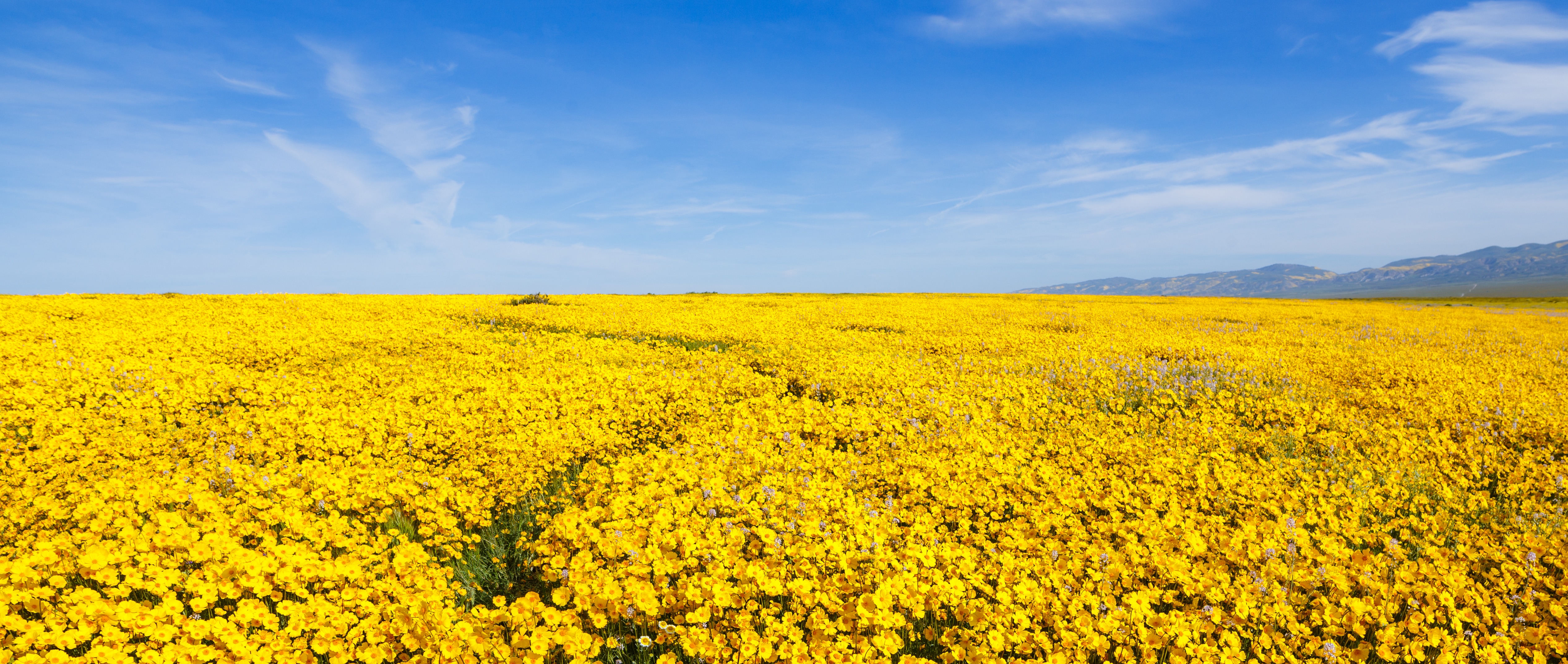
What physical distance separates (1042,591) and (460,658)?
457cm

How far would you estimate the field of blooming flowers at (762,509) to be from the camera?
16.1 ft

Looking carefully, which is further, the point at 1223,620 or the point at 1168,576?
the point at 1168,576

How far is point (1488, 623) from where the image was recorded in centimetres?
546

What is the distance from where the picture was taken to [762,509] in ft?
22.9

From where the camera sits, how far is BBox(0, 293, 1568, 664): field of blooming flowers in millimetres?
4918

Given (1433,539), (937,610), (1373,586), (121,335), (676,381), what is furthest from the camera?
(121,335)

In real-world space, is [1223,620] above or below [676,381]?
below

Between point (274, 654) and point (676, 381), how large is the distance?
930 cm

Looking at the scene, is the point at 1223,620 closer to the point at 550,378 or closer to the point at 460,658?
the point at 460,658

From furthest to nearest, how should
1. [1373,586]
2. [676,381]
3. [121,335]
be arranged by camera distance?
[121,335] → [676,381] → [1373,586]

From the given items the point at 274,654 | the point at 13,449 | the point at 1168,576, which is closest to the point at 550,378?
the point at 13,449

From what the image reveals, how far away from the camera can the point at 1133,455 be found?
9422mm

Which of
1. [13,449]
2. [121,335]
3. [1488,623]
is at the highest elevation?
[121,335]

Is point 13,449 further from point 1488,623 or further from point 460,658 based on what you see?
point 1488,623
